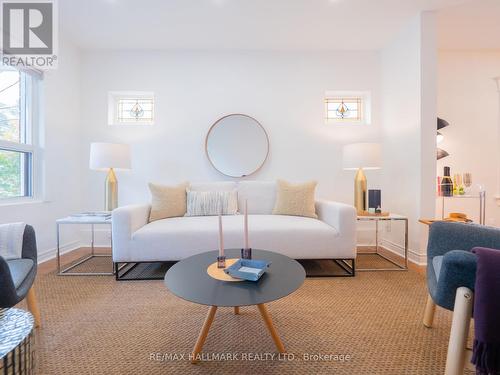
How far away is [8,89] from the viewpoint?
230cm

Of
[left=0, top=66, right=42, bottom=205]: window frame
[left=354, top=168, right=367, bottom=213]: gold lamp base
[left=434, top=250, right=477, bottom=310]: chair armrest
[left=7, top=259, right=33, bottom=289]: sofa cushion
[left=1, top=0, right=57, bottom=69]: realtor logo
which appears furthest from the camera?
[left=354, top=168, right=367, bottom=213]: gold lamp base

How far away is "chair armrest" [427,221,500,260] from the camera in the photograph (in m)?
1.23

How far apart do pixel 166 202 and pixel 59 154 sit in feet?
4.78

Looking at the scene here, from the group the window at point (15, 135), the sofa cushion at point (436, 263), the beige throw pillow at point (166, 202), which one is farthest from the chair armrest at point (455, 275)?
the window at point (15, 135)

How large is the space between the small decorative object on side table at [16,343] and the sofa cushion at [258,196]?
2.01 metres

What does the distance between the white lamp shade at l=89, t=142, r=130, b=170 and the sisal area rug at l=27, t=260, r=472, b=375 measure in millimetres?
1185

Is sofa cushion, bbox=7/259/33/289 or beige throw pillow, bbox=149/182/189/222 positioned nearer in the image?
sofa cushion, bbox=7/259/33/289

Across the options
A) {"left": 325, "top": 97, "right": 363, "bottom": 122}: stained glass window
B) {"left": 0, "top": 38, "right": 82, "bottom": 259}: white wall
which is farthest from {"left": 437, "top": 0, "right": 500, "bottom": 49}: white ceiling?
{"left": 0, "top": 38, "right": 82, "bottom": 259}: white wall

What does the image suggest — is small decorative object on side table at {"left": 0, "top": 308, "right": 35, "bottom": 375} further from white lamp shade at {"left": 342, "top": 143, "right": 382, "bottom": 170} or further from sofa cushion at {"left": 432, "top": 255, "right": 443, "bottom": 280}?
white lamp shade at {"left": 342, "top": 143, "right": 382, "bottom": 170}

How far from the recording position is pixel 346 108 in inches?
129

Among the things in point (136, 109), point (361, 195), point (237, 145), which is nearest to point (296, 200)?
point (361, 195)

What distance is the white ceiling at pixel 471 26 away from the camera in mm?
2348

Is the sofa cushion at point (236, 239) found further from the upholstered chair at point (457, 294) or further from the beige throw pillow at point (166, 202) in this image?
the upholstered chair at point (457, 294)

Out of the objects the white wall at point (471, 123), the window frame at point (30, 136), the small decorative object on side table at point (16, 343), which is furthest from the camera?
the white wall at point (471, 123)
